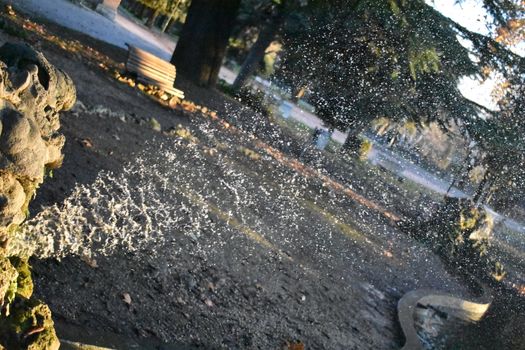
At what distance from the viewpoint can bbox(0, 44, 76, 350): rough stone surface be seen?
203cm

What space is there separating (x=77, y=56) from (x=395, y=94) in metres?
13.4

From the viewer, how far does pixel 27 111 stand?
229 cm

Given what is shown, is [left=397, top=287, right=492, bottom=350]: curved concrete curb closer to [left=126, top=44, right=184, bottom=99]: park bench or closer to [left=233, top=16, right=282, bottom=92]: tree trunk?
[left=126, top=44, right=184, bottom=99]: park bench

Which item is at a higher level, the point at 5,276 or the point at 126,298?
the point at 5,276

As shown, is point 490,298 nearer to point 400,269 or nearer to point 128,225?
point 400,269

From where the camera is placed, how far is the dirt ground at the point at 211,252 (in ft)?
13.8


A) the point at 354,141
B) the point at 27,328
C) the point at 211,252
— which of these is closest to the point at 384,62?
the point at 354,141

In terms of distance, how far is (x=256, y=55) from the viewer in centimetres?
2331

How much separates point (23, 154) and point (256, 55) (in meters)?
21.8

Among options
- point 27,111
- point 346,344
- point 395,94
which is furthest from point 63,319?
point 395,94

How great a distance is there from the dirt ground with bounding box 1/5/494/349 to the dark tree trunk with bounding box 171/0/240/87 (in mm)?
4054

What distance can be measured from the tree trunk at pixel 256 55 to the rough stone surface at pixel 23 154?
19.2 meters

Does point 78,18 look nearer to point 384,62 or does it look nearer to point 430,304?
point 384,62

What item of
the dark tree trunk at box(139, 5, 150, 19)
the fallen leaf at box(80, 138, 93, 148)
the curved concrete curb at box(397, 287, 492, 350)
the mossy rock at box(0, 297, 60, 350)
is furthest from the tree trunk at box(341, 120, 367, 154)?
the mossy rock at box(0, 297, 60, 350)
